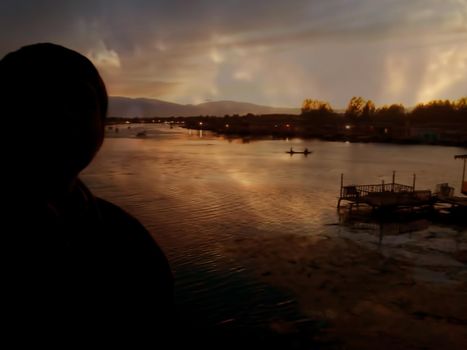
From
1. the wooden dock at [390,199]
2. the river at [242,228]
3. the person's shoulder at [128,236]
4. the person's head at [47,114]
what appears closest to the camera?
the person's head at [47,114]

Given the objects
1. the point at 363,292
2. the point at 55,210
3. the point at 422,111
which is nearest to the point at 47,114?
the point at 55,210

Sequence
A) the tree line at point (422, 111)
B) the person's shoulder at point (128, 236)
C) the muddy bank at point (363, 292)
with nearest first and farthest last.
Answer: the person's shoulder at point (128, 236)
the muddy bank at point (363, 292)
the tree line at point (422, 111)

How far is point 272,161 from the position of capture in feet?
210

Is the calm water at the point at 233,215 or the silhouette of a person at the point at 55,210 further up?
the silhouette of a person at the point at 55,210

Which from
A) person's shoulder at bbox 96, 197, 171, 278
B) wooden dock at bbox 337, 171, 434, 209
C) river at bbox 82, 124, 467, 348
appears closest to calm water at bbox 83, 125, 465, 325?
river at bbox 82, 124, 467, 348

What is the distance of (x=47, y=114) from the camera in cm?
79

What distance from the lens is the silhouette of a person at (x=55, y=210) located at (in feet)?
2.55

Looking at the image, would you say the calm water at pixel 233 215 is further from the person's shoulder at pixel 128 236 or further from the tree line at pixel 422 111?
the tree line at pixel 422 111

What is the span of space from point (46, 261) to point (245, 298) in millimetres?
14317

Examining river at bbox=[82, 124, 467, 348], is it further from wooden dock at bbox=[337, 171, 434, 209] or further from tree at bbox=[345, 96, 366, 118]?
tree at bbox=[345, 96, 366, 118]

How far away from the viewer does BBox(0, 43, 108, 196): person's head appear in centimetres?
77

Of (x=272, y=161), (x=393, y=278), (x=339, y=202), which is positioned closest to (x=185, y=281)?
(x=393, y=278)

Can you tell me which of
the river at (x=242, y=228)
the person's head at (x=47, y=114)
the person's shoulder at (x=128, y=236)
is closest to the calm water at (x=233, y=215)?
the river at (x=242, y=228)

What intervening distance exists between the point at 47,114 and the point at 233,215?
2607 centimetres
